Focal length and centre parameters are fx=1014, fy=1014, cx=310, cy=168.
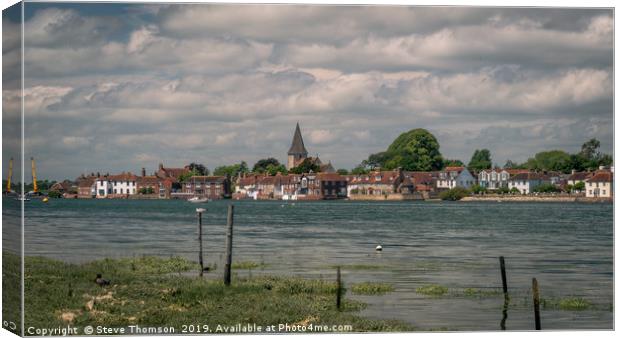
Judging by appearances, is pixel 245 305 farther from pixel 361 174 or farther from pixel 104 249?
pixel 361 174

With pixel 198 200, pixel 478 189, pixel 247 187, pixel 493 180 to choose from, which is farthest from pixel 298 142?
pixel 247 187

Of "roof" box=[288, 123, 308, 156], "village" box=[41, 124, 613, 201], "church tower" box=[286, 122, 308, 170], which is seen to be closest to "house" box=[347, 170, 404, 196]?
"village" box=[41, 124, 613, 201]

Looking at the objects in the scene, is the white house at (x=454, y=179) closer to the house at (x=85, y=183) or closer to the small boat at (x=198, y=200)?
the small boat at (x=198, y=200)

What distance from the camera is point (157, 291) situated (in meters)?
21.4

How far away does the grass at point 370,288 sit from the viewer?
25016 millimetres

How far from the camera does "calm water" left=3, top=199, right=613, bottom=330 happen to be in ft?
73.2

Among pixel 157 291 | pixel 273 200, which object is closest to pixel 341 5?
pixel 157 291

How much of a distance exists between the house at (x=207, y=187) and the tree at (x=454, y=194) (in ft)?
105

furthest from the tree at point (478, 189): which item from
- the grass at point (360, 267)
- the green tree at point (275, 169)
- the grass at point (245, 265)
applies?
the grass at point (245, 265)

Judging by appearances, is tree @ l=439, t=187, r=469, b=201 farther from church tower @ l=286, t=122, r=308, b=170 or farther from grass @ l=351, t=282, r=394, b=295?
grass @ l=351, t=282, r=394, b=295

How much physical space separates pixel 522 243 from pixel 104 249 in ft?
65.0

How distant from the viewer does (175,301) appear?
2055 cm

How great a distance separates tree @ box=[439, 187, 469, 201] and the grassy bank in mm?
88888

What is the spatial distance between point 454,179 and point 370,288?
91832 millimetres
